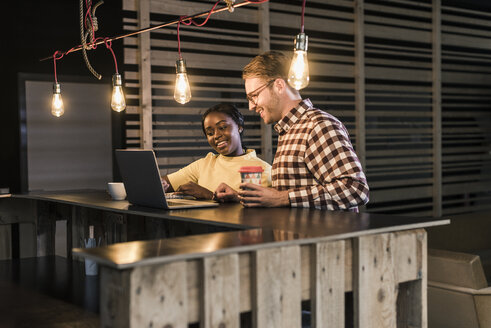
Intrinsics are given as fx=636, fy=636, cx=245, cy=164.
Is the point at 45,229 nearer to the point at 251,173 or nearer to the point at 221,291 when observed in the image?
the point at 251,173

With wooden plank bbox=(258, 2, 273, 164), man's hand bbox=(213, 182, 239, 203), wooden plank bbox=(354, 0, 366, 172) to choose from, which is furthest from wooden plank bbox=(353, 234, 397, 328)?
wooden plank bbox=(354, 0, 366, 172)

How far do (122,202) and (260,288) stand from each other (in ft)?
4.97

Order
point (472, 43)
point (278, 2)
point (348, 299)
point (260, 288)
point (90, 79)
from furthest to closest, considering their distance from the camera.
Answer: point (472, 43), point (90, 79), point (278, 2), point (348, 299), point (260, 288)

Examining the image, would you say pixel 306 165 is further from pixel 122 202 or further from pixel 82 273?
pixel 82 273

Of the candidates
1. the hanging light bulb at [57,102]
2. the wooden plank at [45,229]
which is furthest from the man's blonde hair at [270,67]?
the wooden plank at [45,229]

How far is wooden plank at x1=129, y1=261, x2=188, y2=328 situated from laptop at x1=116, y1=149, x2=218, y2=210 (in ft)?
3.30

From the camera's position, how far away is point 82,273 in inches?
133

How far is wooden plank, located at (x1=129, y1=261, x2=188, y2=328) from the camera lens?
174cm

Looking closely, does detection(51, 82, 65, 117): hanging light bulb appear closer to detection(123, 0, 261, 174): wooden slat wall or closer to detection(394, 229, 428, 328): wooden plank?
detection(123, 0, 261, 174): wooden slat wall

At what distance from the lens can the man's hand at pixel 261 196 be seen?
2.83 meters

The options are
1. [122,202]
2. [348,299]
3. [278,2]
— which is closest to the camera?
[348,299]

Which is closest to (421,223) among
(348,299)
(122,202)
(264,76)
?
(348,299)

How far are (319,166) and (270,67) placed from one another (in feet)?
1.95

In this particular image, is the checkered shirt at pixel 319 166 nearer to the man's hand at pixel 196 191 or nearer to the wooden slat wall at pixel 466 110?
the man's hand at pixel 196 191
